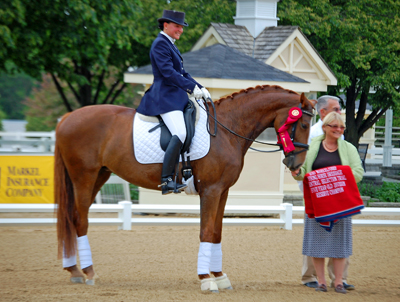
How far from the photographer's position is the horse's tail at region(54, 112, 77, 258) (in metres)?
5.72

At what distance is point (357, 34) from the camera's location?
626 inches

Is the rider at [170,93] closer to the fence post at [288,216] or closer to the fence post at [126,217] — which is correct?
the fence post at [126,217]

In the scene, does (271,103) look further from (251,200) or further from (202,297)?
(251,200)

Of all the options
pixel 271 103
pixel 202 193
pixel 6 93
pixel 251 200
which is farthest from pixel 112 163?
pixel 6 93

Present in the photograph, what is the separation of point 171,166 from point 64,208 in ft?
4.62

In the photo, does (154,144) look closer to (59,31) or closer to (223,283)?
(223,283)

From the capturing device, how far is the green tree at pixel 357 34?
604 inches

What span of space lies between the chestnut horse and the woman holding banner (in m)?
0.24

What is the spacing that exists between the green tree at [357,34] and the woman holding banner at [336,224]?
10.5 metres

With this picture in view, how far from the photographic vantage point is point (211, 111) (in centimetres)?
571

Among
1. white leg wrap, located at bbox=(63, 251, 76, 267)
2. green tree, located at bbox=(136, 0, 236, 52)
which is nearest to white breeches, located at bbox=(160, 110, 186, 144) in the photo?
white leg wrap, located at bbox=(63, 251, 76, 267)

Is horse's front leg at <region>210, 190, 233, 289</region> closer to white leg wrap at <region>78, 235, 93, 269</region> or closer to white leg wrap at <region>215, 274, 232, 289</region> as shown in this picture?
white leg wrap at <region>215, 274, 232, 289</region>

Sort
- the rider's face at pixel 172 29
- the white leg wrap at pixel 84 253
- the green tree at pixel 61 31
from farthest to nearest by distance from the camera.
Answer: the green tree at pixel 61 31 < the white leg wrap at pixel 84 253 < the rider's face at pixel 172 29

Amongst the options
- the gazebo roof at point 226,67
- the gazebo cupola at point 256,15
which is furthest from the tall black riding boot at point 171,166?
the gazebo cupola at point 256,15
